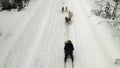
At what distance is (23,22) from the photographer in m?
14.0

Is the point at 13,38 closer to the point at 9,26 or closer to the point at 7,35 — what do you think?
the point at 7,35

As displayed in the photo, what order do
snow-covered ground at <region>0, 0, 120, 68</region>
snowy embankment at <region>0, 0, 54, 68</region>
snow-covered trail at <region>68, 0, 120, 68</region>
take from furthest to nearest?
snowy embankment at <region>0, 0, 54, 68</region> → snow-covered ground at <region>0, 0, 120, 68</region> → snow-covered trail at <region>68, 0, 120, 68</region>

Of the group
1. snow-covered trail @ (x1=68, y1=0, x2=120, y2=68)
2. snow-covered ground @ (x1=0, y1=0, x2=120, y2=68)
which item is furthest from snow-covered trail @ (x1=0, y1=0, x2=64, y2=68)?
snow-covered trail @ (x1=68, y1=0, x2=120, y2=68)

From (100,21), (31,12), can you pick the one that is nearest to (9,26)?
(31,12)

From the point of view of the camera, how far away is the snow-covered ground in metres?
9.23

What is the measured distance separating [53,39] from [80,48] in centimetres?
213

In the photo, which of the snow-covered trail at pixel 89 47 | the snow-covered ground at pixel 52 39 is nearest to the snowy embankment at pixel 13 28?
the snow-covered ground at pixel 52 39

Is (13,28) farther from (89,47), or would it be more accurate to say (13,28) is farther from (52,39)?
(89,47)

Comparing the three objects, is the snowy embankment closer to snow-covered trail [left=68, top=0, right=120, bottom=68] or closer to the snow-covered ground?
the snow-covered ground

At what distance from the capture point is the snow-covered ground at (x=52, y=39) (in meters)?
9.23

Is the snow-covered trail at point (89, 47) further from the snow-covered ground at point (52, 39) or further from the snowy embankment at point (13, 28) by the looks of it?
the snowy embankment at point (13, 28)

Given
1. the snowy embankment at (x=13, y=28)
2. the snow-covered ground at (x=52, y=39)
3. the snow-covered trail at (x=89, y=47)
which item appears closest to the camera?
the snow-covered trail at (x=89, y=47)

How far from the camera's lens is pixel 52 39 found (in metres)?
11.5

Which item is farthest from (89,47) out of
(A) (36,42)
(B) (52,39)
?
(A) (36,42)
